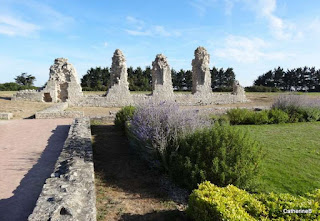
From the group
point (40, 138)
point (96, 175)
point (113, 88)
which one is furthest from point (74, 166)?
point (113, 88)

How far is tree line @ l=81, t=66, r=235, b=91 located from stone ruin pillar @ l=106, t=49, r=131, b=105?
23966 millimetres

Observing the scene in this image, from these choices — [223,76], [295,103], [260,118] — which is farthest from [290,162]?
[223,76]

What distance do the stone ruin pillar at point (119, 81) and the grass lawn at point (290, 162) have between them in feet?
46.3

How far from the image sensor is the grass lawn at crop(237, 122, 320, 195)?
15.3 feet

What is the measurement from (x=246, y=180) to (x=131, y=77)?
156 ft

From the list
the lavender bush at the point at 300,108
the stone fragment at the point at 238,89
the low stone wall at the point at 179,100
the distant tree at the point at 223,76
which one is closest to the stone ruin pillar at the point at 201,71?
the low stone wall at the point at 179,100

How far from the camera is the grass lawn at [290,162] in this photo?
4.66m

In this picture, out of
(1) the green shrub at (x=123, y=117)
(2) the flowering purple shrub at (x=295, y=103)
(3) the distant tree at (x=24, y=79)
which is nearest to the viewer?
(1) the green shrub at (x=123, y=117)

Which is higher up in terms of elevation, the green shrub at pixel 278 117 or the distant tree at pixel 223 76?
the distant tree at pixel 223 76

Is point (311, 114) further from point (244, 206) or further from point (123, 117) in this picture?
point (244, 206)

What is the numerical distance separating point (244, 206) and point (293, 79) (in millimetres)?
59210

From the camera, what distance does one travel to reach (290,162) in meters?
5.88

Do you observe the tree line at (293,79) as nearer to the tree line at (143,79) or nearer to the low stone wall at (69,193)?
the tree line at (143,79)

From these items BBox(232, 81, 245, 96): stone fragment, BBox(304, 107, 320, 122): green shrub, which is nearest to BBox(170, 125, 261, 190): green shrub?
BBox(304, 107, 320, 122): green shrub
